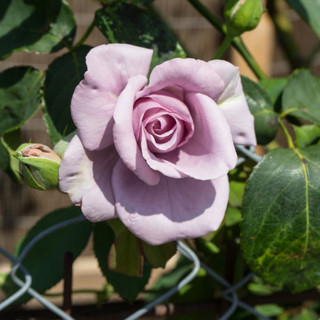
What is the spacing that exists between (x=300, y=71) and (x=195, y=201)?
0.94 feet

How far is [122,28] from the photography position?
0.48 metres

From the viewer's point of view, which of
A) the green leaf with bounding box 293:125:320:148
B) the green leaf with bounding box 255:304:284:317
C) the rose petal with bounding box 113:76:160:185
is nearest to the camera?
the rose petal with bounding box 113:76:160:185

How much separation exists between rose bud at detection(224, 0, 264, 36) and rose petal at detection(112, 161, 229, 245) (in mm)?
179

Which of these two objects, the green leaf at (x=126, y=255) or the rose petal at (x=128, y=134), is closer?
the rose petal at (x=128, y=134)

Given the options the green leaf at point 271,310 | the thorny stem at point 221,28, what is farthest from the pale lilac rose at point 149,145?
the green leaf at point 271,310

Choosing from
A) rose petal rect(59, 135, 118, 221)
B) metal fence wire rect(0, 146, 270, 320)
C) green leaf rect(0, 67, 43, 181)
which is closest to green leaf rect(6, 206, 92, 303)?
metal fence wire rect(0, 146, 270, 320)

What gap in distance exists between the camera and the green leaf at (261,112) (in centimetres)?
54

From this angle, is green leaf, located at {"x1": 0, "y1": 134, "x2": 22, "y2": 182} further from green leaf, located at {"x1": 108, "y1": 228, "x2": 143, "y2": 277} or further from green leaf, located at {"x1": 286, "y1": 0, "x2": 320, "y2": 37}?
green leaf, located at {"x1": 286, "y1": 0, "x2": 320, "y2": 37}

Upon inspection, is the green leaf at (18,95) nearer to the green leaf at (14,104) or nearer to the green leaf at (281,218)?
the green leaf at (14,104)

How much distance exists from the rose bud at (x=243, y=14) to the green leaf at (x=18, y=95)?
7.4 inches

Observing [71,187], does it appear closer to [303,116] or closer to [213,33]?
[303,116]

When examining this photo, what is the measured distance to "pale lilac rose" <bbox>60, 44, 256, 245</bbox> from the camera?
1.17 feet

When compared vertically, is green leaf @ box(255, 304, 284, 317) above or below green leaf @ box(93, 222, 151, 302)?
below

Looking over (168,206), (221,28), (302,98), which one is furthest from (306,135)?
(168,206)
